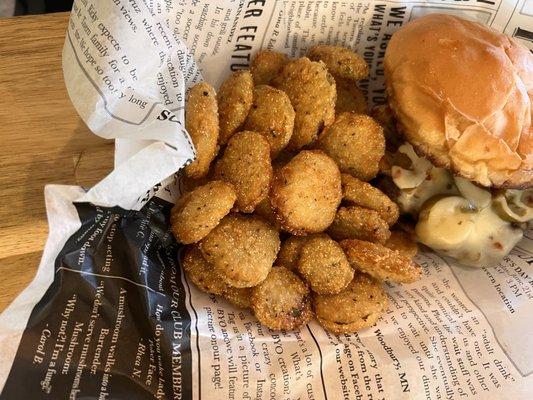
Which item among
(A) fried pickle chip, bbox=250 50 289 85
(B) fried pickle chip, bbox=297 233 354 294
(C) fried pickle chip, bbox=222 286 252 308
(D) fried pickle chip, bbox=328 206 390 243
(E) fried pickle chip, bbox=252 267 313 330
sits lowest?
(C) fried pickle chip, bbox=222 286 252 308

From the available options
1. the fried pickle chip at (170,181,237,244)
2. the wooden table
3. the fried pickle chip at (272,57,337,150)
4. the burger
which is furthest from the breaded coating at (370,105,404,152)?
the wooden table

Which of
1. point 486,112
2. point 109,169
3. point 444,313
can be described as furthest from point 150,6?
point 444,313

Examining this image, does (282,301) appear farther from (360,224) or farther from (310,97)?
(310,97)

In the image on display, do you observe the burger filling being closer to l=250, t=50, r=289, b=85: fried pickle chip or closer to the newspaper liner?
the newspaper liner

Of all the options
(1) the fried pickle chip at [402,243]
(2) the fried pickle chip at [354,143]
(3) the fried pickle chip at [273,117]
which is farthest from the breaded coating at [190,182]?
(1) the fried pickle chip at [402,243]

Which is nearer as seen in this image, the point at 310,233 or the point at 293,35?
the point at 310,233

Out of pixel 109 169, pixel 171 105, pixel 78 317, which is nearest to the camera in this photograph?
pixel 78 317

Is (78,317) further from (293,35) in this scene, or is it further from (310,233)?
(293,35)
